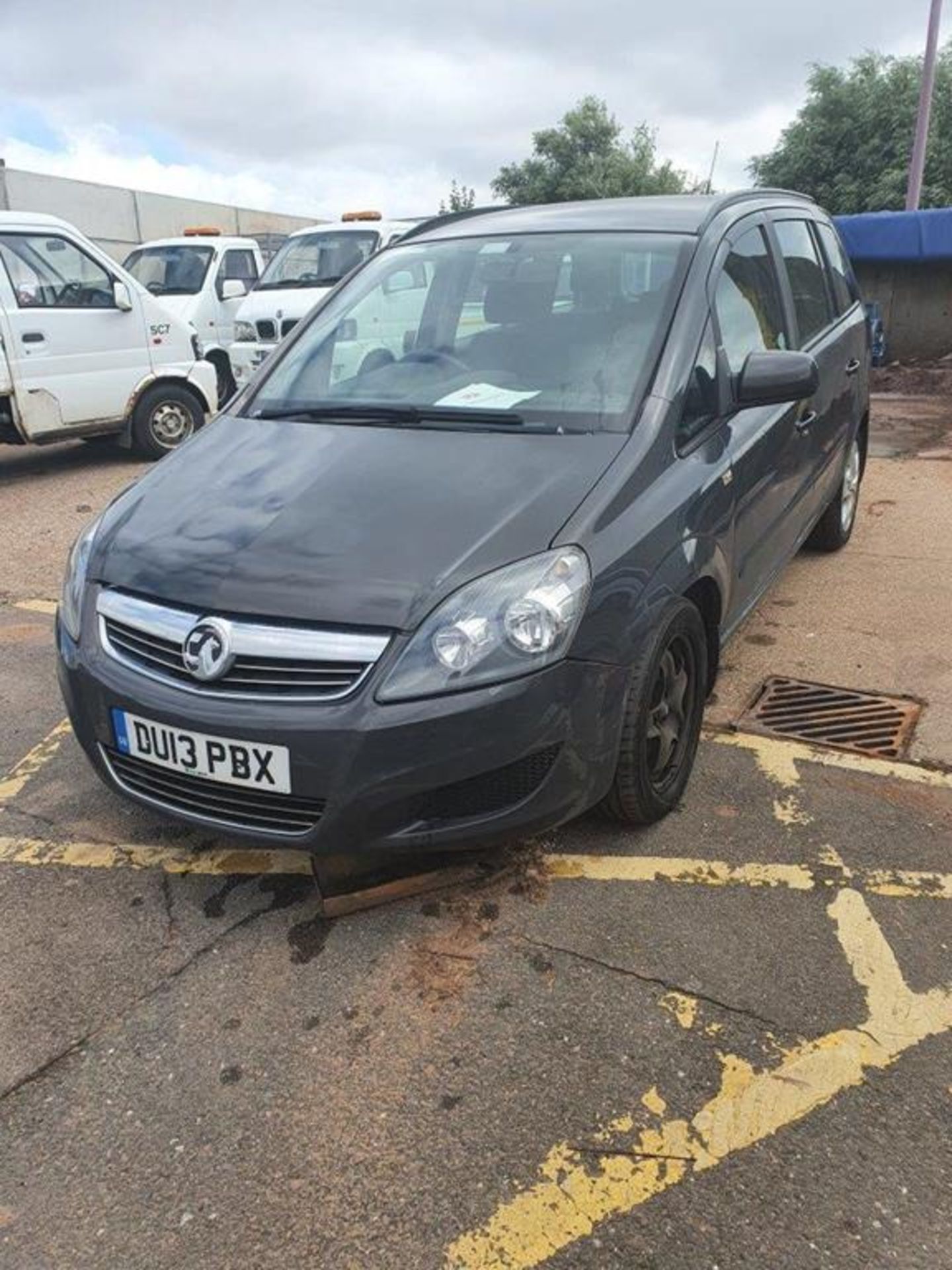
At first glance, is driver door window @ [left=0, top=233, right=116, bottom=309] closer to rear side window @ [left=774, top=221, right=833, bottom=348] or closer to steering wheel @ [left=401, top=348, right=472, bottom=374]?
steering wheel @ [left=401, top=348, right=472, bottom=374]

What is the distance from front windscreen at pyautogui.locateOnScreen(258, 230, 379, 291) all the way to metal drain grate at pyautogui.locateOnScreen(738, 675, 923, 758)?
8191 mm

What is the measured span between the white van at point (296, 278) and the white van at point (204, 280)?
609 mm

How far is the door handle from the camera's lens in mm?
3951

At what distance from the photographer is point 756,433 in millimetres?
3432

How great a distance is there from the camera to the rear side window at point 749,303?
3.31 m

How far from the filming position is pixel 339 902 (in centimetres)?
260

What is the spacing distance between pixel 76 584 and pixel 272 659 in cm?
86

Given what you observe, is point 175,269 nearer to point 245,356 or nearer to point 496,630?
point 245,356

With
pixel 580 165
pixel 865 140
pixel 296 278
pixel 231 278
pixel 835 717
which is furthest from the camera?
pixel 580 165

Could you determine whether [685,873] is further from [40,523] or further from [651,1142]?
[40,523]

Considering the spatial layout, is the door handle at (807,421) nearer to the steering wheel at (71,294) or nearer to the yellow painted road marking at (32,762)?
the yellow painted road marking at (32,762)

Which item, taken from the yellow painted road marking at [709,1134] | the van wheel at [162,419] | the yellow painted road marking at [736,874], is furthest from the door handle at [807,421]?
the van wheel at [162,419]

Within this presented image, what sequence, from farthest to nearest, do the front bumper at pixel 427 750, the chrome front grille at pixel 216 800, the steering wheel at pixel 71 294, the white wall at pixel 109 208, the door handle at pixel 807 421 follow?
1. the white wall at pixel 109 208
2. the steering wheel at pixel 71 294
3. the door handle at pixel 807 421
4. the chrome front grille at pixel 216 800
5. the front bumper at pixel 427 750

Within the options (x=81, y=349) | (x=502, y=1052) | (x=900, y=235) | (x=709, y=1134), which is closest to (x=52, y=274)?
(x=81, y=349)
